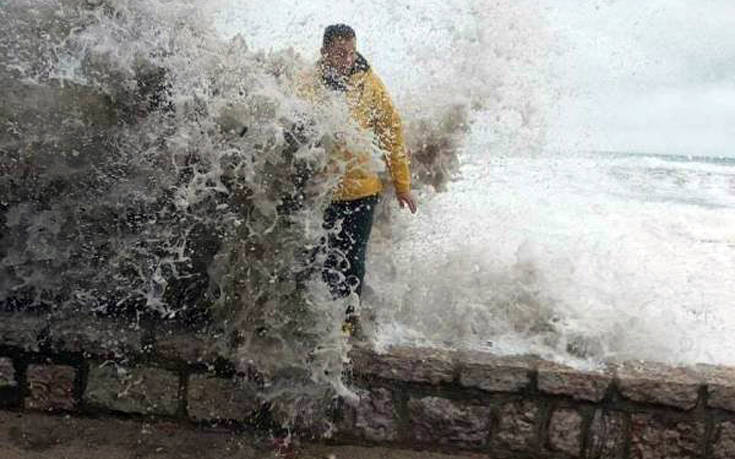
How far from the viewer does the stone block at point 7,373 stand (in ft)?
10.8

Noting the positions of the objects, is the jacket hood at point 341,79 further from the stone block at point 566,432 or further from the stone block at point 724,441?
the stone block at point 724,441

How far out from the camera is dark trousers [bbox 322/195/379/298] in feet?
11.4

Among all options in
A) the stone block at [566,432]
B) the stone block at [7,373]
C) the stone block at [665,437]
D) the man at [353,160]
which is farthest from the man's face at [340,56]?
the stone block at [665,437]

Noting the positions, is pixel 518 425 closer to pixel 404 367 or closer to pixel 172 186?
pixel 404 367

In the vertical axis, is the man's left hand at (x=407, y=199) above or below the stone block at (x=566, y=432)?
above

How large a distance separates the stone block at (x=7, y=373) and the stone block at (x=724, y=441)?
318 cm

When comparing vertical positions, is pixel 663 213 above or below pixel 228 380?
above

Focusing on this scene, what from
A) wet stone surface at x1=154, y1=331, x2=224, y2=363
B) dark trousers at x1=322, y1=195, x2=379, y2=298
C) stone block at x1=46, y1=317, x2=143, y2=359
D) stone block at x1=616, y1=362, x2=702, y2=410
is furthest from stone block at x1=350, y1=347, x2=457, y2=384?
stone block at x1=46, y1=317, x2=143, y2=359

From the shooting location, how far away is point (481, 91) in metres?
4.64

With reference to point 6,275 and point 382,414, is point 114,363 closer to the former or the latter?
point 6,275

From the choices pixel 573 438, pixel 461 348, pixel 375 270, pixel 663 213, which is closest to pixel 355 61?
pixel 375 270

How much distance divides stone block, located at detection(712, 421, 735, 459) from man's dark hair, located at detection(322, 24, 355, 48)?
8.37ft

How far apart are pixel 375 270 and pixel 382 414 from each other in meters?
1.00

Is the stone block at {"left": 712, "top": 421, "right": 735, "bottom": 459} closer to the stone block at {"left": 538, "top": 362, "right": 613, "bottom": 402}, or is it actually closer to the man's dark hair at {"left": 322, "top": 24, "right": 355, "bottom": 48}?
the stone block at {"left": 538, "top": 362, "right": 613, "bottom": 402}
